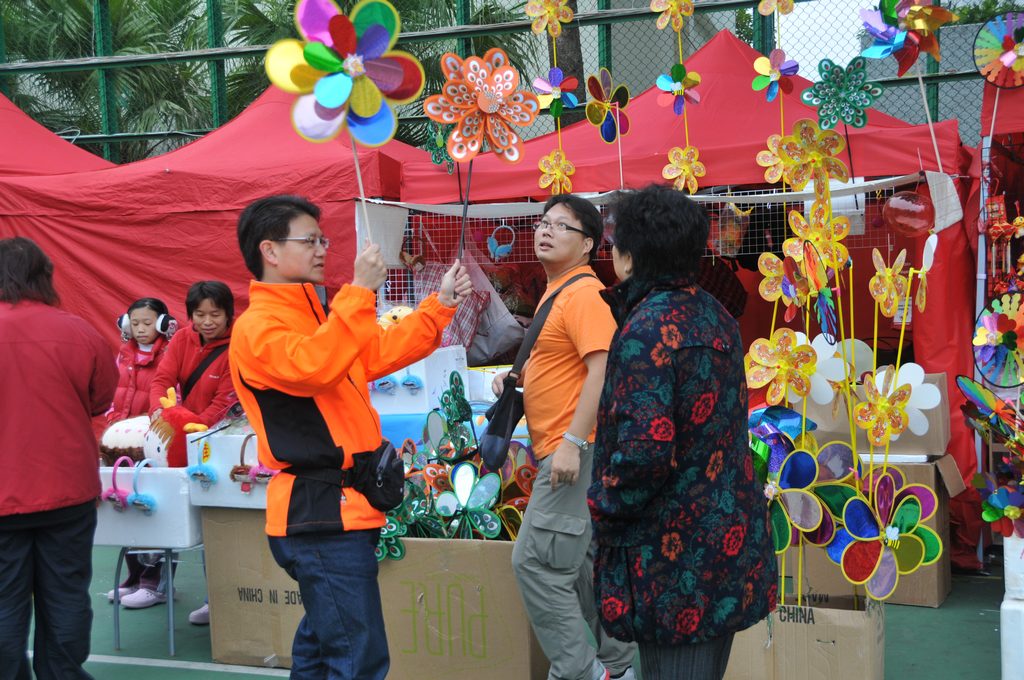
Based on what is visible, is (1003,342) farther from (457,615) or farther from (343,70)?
(343,70)

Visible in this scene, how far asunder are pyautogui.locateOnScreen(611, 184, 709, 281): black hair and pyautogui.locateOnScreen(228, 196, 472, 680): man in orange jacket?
0.60 metres

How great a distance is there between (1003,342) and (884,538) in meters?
0.88

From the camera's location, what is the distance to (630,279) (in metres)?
2.23

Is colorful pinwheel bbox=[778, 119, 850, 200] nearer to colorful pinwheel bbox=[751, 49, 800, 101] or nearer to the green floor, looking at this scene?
colorful pinwheel bbox=[751, 49, 800, 101]

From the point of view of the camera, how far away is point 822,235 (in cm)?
323

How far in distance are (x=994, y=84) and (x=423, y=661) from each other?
359 cm

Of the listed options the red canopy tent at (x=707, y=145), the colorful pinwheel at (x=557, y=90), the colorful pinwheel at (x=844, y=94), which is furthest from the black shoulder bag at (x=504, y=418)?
the red canopy tent at (x=707, y=145)

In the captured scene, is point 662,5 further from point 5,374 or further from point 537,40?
point 537,40

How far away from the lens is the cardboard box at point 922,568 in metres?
4.15

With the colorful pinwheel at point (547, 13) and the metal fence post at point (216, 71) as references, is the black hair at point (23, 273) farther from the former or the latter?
the metal fence post at point (216, 71)

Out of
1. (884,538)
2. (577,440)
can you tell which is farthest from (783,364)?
(577,440)

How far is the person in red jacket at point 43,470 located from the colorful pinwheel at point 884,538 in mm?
2272

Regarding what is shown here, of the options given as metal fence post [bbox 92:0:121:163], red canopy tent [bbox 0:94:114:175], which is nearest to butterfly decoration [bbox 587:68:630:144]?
red canopy tent [bbox 0:94:114:175]

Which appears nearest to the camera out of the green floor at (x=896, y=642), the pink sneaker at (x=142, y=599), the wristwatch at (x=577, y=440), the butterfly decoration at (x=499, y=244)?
the wristwatch at (x=577, y=440)
